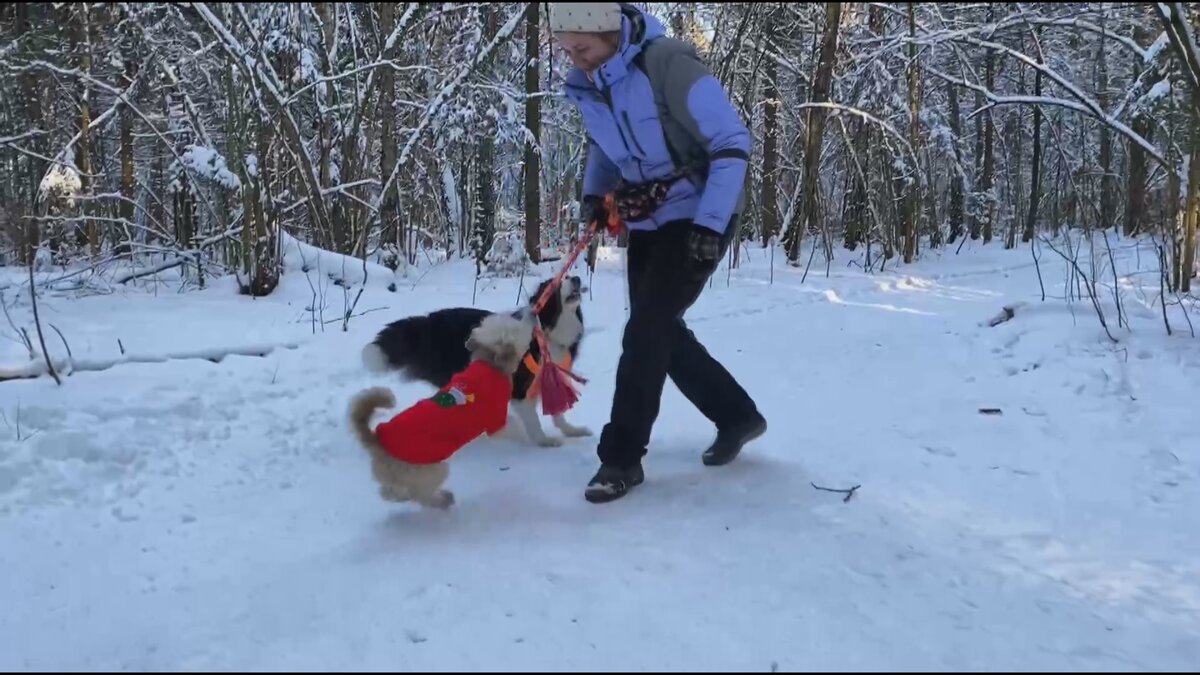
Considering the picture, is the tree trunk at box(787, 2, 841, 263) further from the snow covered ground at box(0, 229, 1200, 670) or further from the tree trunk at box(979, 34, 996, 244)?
the tree trunk at box(979, 34, 996, 244)

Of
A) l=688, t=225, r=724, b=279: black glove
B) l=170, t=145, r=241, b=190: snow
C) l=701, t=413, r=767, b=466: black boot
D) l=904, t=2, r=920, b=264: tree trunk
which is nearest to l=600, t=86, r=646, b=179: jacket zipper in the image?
l=688, t=225, r=724, b=279: black glove

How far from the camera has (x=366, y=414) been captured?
9.09 feet

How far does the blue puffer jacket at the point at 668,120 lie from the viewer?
9.45ft

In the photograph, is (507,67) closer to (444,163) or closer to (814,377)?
(444,163)

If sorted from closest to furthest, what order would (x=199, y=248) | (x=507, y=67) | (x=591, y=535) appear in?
(x=591, y=535) < (x=199, y=248) < (x=507, y=67)

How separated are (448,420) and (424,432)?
0.33 ft

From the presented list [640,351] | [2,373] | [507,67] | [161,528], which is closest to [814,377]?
[640,351]

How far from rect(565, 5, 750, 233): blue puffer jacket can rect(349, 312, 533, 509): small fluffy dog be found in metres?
0.97

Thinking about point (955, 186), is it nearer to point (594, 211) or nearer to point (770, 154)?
point (770, 154)

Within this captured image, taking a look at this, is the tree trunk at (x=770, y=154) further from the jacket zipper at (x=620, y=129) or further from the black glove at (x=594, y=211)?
the jacket zipper at (x=620, y=129)

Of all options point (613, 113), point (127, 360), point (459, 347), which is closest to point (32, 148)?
point (127, 360)

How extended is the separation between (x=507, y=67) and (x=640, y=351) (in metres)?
11.4

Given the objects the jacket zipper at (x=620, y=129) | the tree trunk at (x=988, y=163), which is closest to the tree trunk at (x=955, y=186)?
the tree trunk at (x=988, y=163)

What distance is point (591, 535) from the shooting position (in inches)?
103
